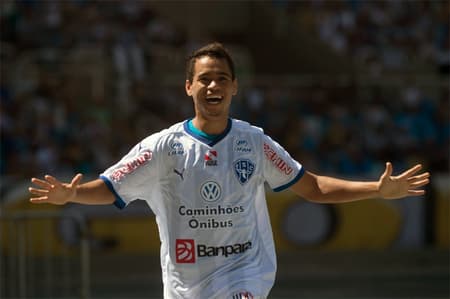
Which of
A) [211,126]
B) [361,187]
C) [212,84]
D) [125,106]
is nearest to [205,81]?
[212,84]

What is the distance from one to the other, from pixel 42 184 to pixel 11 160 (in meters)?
11.9

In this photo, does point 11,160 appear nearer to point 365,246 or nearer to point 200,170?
point 365,246

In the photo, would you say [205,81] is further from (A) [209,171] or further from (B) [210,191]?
(B) [210,191]

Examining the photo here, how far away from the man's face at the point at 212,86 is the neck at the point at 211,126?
0.11 ft

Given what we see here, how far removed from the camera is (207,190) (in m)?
5.73

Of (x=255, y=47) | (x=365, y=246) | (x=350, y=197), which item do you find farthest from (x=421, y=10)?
(x=350, y=197)

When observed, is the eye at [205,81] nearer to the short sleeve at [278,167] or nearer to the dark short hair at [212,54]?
the dark short hair at [212,54]

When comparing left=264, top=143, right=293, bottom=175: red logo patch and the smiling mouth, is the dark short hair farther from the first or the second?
left=264, top=143, right=293, bottom=175: red logo patch

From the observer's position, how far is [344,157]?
18.3m

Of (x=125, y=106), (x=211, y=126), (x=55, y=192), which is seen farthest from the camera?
(x=125, y=106)

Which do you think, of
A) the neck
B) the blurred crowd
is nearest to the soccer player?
the neck

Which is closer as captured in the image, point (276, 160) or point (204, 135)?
point (204, 135)

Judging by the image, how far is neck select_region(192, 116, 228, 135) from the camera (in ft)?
19.2

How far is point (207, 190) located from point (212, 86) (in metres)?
0.59
